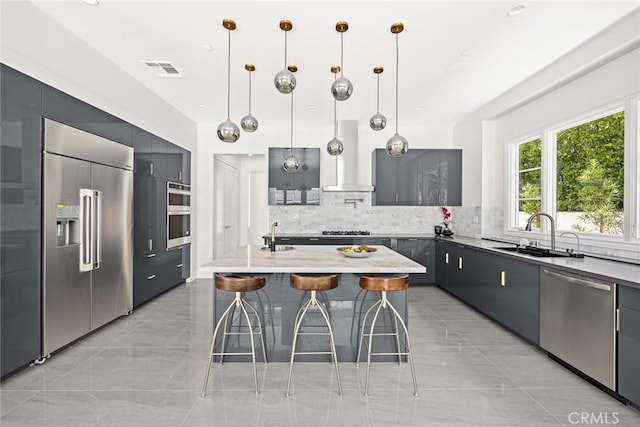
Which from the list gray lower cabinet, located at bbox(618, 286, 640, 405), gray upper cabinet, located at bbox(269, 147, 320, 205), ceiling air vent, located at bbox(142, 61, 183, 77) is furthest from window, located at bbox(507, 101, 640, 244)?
ceiling air vent, located at bbox(142, 61, 183, 77)

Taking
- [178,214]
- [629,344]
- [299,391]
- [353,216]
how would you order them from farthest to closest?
1. [353,216]
2. [178,214]
3. [299,391]
4. [629,344]

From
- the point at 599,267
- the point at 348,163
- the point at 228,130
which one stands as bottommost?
the point at 599,267

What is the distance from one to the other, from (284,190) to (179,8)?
11.8 feet

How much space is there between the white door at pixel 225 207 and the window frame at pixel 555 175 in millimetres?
5100

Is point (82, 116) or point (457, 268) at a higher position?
point (82, 116)

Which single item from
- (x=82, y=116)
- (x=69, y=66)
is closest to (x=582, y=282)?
(x=82, y=116)

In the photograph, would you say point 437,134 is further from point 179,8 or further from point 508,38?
point 179,8

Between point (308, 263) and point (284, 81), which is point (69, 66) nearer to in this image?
point (284, 81)

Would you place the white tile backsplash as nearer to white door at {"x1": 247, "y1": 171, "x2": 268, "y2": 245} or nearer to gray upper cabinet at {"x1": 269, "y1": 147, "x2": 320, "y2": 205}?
gray upper cabinet at {"x1": 269, "y1": 147, "x2": 320, "y2": 205}

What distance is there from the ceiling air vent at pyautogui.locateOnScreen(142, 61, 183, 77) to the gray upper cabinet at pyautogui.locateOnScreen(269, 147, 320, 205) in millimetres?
2276

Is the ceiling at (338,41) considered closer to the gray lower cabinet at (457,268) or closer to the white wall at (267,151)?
the white wall at (267,151)

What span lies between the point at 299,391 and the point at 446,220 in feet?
16.1

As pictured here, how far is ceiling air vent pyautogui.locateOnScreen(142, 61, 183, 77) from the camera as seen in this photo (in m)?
3.82

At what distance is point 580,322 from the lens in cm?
262
